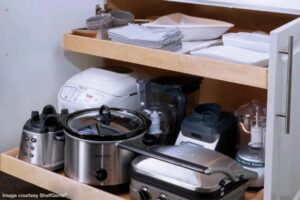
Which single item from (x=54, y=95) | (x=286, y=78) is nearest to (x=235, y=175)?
(x=286, y=78)

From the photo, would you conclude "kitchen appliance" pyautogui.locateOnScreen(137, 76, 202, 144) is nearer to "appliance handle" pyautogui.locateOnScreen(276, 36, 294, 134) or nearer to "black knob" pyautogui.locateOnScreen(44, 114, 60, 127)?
"black knob" pyautogui.locateOnScreen(44, 114, 60, 127)

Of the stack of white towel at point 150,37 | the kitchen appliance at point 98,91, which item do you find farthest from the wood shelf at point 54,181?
the stack of white towel at point 150,37

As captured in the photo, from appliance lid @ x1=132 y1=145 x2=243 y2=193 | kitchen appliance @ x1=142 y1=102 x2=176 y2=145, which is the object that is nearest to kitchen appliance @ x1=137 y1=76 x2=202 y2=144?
kitchen appliance @ x1=142 y1=102 x2=176 y2=145

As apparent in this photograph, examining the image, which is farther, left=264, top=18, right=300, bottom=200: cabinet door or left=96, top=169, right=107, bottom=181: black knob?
left=96, top=169, right=107, bottom=181: black knob

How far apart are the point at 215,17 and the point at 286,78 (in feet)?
1.97

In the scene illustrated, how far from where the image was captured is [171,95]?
1.77 metres

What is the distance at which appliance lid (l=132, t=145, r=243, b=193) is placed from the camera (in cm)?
132

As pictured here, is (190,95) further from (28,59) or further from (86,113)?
(28,59)

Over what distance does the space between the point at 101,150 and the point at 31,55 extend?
48 cm

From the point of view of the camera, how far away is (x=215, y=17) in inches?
74.9

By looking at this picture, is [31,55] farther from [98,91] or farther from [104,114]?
[104,114]

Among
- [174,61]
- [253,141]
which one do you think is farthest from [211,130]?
[174,61]

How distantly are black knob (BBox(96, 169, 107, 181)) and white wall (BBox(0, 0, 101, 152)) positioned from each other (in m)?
0.43

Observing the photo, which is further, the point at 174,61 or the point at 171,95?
the point at 171,95
